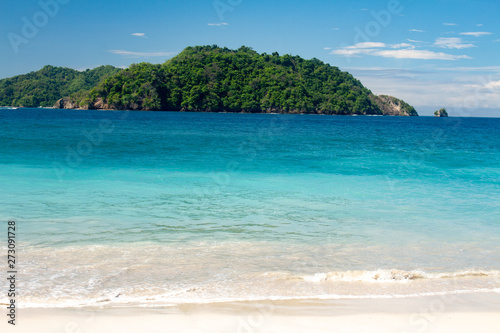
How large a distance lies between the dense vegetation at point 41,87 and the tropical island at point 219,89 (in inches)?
16.7

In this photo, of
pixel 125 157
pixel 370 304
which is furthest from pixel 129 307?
pixel 125 157

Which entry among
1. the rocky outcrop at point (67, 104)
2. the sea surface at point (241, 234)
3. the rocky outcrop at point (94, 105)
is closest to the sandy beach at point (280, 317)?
the sea surface at point (241, 234)

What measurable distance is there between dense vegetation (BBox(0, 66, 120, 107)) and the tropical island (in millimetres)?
423

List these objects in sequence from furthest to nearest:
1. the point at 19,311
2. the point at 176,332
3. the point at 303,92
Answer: the point at 303,92 → the point at 19,311 → the point at 176,332

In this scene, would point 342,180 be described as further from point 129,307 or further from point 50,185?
point 129,307

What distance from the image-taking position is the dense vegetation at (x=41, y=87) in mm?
177125

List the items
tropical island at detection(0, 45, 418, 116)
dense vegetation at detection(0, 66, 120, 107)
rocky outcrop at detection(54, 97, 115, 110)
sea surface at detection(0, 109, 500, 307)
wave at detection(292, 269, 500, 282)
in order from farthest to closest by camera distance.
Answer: dense vegetation at detection(0, 66, 120, 107) < tropical island at detection(0, 45, 418, 116) < rocky outcrop at detection(54, 97, 115, 110) < wave at detection(292, 269, 500, 282) < sea surface at detection(0, 109, 500, 307)

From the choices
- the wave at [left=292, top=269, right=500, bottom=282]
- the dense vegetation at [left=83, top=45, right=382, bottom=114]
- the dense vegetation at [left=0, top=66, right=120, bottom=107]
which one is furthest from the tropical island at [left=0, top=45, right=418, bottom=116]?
the wave at [left=292, top=269, right=500, bottom=282]

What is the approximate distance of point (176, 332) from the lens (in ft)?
14.0

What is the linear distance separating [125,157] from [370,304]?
18261 mm

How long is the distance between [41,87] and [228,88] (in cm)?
9171

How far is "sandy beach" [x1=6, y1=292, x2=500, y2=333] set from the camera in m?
4.38

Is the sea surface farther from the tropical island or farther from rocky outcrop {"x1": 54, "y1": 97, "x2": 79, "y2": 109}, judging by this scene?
rocky outcrop {"x1": 54, "y1": 97, "x2": 79, "y2": 109}

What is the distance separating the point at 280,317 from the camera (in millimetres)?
4668
